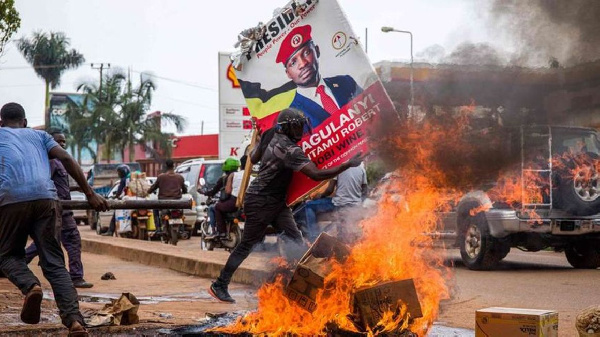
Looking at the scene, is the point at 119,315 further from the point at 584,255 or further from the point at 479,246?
the point at 584,255

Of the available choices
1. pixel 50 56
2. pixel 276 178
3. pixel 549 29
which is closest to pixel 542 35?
pixel 549 29

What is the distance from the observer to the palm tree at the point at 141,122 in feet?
160

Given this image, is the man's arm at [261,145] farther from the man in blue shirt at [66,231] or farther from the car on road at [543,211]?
the man in blue shirt at [66,231]

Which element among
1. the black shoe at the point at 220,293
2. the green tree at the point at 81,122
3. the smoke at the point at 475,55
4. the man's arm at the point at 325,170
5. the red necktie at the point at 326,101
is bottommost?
the black shoe at the point at 220,293

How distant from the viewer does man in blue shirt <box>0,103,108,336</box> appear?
5934 millimetres

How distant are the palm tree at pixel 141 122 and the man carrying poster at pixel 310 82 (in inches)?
1632

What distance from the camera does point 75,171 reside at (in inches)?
243

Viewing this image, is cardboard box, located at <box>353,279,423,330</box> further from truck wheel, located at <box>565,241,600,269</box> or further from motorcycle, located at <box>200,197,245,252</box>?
motorcycle, located at <box>200,197,245,252</box>

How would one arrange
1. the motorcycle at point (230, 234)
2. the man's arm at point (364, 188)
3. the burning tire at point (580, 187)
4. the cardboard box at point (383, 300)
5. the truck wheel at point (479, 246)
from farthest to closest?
the motorcycle at point (230, 234) < the man's arm at point (364, 188) < the truck wheel at point (479, 246) < the burning tire at point (580, 187) < the cardboard box at point (383, 300)

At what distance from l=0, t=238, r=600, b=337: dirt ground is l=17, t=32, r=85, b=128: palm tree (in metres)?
48.1

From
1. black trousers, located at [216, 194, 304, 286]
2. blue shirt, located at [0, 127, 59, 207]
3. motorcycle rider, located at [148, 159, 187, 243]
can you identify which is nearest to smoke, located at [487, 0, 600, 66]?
black trousers, located at [216, 194, 304, 286]

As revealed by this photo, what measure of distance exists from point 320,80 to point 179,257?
19.6ft

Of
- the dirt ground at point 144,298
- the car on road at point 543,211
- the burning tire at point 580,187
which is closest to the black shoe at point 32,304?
the dirt ground at point 144,298

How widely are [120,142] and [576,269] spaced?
40960 mm
